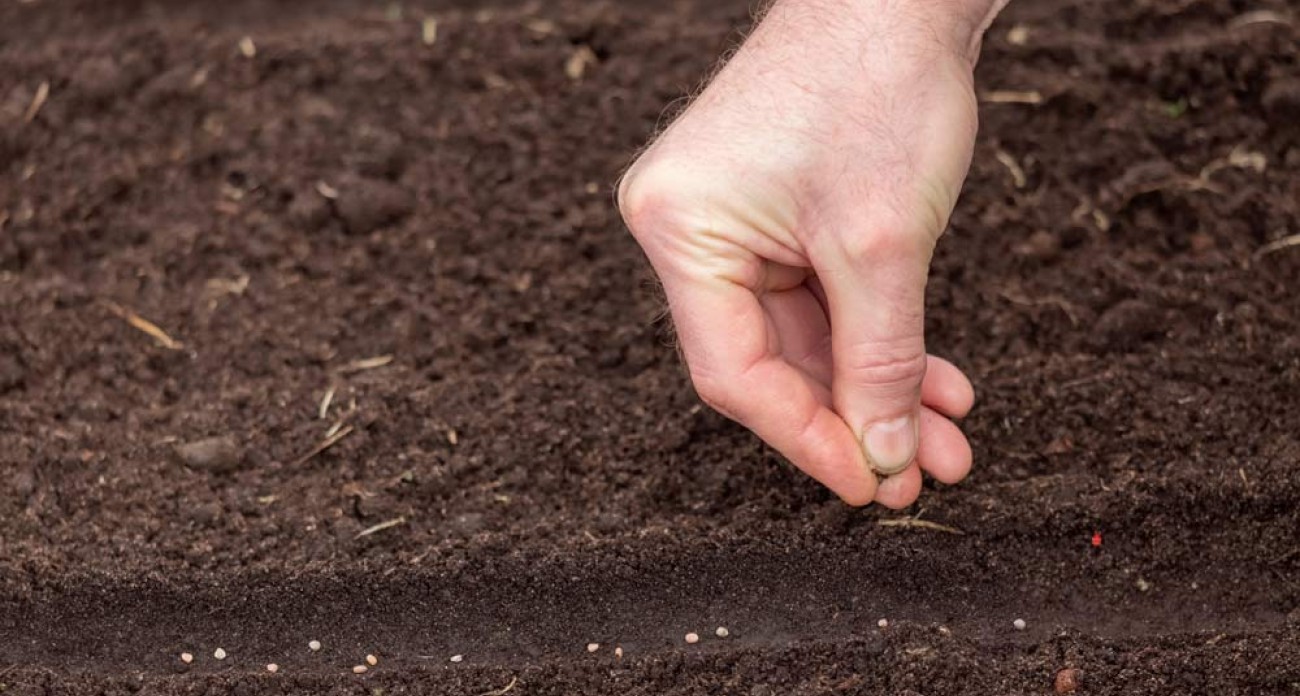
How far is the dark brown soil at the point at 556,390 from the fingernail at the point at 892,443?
0.30m

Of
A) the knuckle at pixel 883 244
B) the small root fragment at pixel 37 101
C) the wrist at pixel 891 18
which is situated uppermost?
the wrist at pixel 891 18

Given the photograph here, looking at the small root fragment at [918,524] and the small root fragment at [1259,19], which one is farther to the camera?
the small root fragment at [1259,19]

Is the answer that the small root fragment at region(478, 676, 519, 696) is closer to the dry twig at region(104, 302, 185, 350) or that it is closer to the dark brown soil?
the dark brown soil

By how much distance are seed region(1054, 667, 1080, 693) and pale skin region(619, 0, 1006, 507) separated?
1.32ft

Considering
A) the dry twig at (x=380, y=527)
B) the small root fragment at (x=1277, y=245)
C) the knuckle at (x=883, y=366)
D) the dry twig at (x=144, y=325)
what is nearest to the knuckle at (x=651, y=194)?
the knuckle at (x=883, y=366)

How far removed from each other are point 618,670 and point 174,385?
1124mm

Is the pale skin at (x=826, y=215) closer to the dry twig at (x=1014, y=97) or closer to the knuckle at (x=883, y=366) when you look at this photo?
the knuckle at (x=883, y=366)

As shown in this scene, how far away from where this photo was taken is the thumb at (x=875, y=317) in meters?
2.08

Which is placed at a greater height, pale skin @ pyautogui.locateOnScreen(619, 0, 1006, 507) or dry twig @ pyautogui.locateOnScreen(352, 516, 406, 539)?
pale skin @ pyautogui.locateOnScreen(619, 0, 1006, 507)

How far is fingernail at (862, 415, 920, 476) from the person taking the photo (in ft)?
7.20

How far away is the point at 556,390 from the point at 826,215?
0.87m

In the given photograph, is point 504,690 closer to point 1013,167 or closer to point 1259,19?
point 1013,167

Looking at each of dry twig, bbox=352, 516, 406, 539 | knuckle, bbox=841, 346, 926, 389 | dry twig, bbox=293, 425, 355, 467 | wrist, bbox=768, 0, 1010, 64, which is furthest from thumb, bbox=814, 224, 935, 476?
dry twig, bbox=293, 425, 355, 467

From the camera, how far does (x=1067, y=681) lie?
226 centimetres
